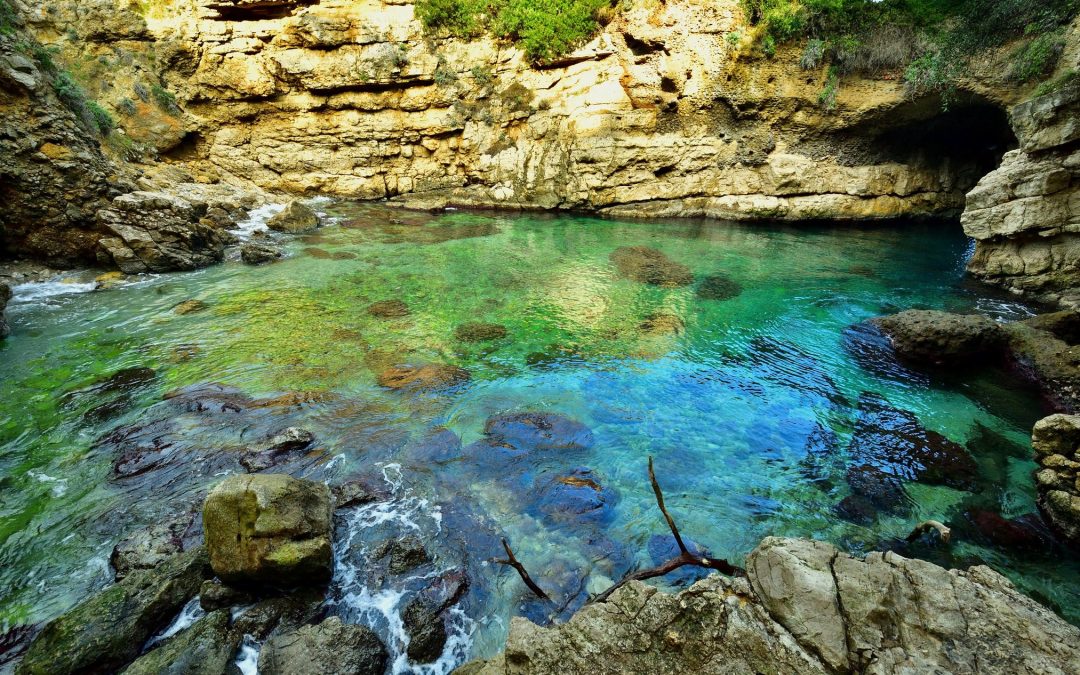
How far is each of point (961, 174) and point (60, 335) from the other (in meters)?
29.4

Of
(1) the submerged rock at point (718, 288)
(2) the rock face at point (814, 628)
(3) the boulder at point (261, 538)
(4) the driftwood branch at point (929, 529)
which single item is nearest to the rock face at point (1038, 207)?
(1) the submerged rock at point (718, 288)

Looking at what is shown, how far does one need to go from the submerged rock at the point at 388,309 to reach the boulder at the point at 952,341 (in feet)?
33.6

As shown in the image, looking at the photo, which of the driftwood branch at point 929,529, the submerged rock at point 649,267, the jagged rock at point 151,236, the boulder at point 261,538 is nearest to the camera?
the boulder at point 261,538

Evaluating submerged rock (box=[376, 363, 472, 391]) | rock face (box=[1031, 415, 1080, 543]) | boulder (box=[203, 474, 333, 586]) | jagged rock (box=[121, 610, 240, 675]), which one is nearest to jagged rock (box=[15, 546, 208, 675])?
jagged rock (box=[121, 610, 240, 675])

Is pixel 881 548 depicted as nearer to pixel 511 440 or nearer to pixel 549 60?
pixel 511 440

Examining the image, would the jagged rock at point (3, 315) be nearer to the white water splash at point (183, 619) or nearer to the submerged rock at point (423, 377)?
the submerged rock at point (423, 377)

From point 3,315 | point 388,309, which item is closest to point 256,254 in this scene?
point 3,315

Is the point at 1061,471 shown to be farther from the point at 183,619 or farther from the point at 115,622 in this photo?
the point at 115,622

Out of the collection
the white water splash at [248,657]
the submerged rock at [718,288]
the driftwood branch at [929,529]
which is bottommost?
the white water splash at [248,657]

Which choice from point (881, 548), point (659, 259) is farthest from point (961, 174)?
point (881, 548)

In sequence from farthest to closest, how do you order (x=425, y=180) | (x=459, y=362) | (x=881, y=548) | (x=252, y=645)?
(x=425, y=180)
(x=459, y=362)
(x=881, y=548)
(x=252, y=645)

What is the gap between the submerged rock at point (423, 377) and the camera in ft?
24.7

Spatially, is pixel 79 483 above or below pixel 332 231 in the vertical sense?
below

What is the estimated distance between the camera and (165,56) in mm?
20672
